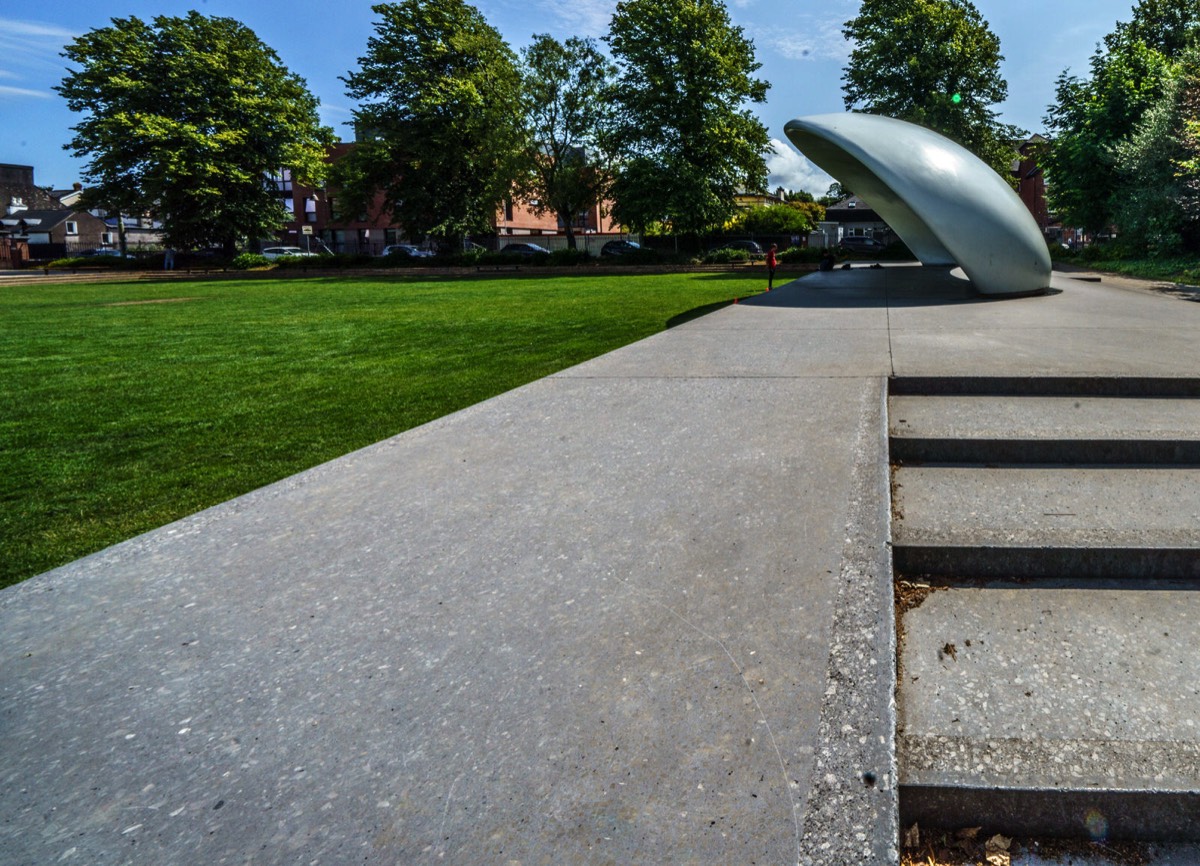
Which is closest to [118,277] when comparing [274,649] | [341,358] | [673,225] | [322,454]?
[673,225]

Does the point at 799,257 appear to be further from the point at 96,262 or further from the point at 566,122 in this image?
the point at 96,262

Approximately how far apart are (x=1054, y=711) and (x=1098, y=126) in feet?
134

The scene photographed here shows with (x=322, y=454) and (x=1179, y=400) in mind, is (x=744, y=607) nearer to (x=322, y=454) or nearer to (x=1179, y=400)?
(x=322, y=454)

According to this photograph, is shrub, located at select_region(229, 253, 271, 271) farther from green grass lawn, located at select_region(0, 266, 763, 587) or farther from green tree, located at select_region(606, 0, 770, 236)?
green grass lawn, located at select_region(0, 266, 763, 587)

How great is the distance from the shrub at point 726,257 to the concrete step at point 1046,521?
116 feet

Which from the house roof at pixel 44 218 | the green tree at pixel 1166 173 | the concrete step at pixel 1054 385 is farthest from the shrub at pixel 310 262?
the house roof at pixel 44 218

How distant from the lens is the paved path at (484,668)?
1771mm

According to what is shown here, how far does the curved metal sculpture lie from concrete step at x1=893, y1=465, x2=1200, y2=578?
834 cm

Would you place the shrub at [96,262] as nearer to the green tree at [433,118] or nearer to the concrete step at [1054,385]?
the green tree at [433,118]

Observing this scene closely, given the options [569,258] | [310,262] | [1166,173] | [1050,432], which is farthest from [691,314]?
[310,262]

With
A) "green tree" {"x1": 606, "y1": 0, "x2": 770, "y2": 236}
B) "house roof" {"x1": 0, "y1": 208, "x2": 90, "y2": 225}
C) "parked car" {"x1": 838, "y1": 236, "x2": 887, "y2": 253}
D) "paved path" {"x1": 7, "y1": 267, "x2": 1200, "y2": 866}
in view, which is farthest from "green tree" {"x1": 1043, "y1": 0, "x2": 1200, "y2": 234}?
"house roof" {"x1": 0, "y1": 208, "x2": 90, "y2": 225}

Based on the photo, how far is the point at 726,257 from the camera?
38469mm

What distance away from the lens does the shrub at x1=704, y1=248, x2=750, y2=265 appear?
125 ft

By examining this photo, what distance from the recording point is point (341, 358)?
9.81 m
